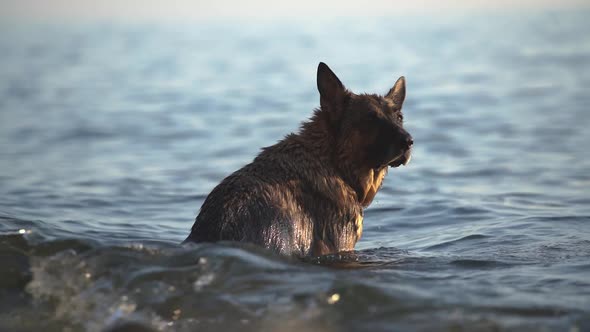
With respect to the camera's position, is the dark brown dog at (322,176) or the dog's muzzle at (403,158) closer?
the dark brown dog at (322,176)

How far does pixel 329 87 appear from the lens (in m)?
8.80

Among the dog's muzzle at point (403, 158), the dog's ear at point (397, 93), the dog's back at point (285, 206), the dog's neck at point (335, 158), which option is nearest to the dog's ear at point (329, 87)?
the dog's neck at point (335, 158)

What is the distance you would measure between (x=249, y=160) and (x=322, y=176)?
724 cm

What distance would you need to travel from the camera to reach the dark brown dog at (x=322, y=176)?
797 centimetres

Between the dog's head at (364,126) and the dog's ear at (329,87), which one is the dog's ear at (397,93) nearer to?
the dog's head at (364,126)

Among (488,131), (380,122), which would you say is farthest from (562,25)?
(380,122)

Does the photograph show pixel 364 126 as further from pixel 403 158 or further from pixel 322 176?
pixel 322 176

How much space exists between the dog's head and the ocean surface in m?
0.91

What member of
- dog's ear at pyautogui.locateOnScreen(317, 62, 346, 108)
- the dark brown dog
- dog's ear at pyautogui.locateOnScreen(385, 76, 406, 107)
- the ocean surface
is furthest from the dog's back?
dog's ear at pyautogui.locateOnScreen(385, 76, 406, 107)

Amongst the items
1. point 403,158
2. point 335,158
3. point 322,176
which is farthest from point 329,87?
point 403,158

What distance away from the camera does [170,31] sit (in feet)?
156

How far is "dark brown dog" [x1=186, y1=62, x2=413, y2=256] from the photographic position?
797cm

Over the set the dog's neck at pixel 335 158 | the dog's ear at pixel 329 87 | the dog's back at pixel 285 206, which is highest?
the dog's ear at pixel 329 87

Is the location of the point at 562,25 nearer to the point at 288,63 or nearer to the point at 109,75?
the point at 288,63
